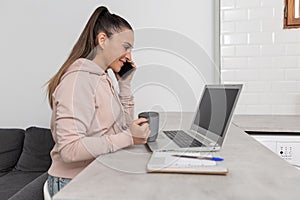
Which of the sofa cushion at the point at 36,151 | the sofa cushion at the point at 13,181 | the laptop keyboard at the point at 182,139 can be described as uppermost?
the laptop keyboard at the point at 182,139

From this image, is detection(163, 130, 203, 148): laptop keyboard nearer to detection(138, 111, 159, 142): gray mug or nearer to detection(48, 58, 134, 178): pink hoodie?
detection(138, 111, 159, 142): gray mug

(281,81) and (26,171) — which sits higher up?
(281,81)

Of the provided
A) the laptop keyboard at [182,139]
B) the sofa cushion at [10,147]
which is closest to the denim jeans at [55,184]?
the laptop keyboard at [182,139]

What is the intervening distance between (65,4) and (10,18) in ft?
1.49

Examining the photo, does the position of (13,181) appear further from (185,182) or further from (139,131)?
(185,182)

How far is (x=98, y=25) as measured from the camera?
1240 millimetres

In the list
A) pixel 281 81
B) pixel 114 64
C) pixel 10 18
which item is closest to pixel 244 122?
pixel 281 81

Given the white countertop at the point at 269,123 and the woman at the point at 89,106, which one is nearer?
the woman at the point at 89,106

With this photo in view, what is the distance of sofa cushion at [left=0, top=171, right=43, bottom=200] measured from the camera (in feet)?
6.45

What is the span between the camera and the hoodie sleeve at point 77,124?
1.00 m

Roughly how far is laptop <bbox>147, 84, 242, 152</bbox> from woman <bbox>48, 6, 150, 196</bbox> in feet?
0.46

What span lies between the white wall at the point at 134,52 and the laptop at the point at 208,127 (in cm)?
87

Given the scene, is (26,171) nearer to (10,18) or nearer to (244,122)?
(10,18)

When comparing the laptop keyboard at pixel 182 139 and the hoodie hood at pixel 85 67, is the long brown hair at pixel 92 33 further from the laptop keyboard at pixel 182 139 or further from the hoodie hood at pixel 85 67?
A: the laptop keyboard at pixel 182 139
